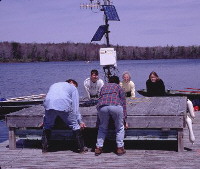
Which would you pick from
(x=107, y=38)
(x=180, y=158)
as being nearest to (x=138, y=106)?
(x=180, y=158)

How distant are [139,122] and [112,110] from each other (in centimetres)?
70

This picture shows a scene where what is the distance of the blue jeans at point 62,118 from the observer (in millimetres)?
7574

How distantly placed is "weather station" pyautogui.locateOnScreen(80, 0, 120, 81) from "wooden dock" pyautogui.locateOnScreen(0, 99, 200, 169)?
2.57m

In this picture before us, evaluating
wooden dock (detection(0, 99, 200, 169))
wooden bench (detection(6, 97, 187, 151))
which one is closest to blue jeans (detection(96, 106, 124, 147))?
wooden bench (detection(6, 97, 187, 151))

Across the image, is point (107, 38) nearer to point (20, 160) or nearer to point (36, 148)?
point (36, 148)

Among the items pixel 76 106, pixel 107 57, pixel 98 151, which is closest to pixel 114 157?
pixel 98 151

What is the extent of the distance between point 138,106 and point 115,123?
153 cm

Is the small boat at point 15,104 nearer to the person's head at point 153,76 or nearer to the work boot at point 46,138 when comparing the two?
the person's head at point 153,76

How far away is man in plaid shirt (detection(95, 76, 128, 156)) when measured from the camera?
288 inches

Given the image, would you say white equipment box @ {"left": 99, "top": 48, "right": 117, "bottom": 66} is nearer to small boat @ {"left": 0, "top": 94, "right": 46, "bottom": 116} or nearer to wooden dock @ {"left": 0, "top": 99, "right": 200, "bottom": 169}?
wooden dock @ {"left": 0, "top": 99, "right": 200, "bottom": 169}

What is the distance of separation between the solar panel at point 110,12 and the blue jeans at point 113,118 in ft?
16.4

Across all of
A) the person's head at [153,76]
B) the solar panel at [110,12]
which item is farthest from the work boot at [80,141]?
the solar panel at [110,12]

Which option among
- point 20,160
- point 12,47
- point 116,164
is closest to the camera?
point 116,164

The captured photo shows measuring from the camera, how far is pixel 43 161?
744 centimetres
